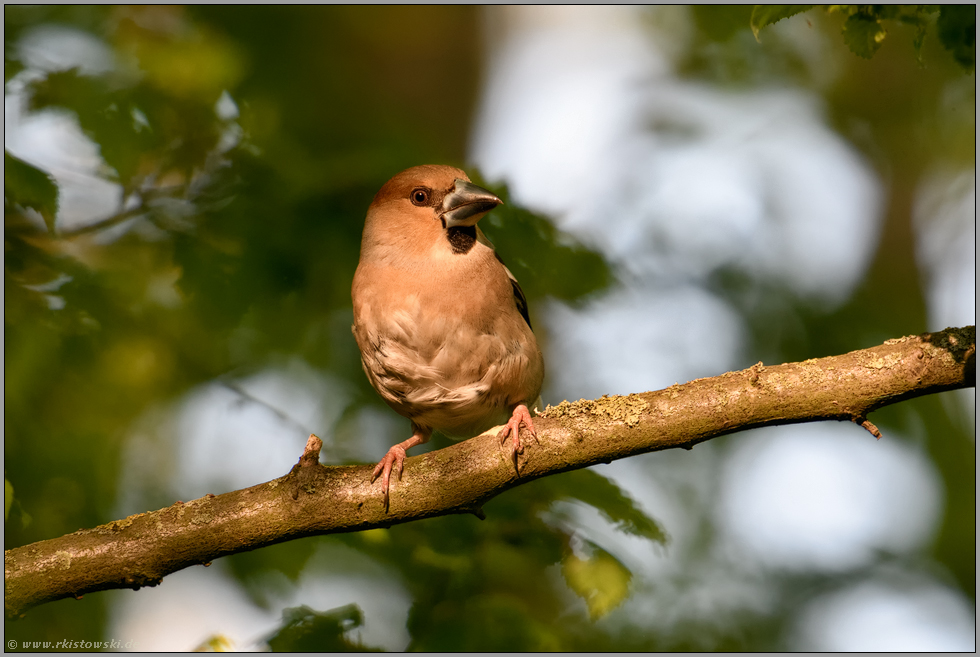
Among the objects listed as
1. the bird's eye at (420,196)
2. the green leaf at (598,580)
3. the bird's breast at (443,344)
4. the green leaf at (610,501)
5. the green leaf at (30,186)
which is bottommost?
the green leaf at (598,580)

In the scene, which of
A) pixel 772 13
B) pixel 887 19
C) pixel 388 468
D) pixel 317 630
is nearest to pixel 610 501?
pixel 388 468

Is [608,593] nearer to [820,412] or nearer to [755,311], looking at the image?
[820,412]

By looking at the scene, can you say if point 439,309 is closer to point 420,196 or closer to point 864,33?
point 420,196

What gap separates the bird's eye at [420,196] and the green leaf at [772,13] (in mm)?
Answer: 2061

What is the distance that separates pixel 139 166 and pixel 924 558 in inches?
334

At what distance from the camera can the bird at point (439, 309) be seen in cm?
411

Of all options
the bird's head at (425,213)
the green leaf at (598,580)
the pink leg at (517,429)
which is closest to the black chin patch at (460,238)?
the bird's head at (425,213)

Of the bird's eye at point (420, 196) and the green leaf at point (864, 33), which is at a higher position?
the bird's eye at point (420, 196)

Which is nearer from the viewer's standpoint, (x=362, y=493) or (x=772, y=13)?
(x=772, y=13)

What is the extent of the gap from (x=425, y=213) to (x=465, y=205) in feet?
0.87

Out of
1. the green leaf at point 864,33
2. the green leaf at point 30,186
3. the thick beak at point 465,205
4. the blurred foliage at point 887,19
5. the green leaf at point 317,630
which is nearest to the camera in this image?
the blurred foliage at point 887,19

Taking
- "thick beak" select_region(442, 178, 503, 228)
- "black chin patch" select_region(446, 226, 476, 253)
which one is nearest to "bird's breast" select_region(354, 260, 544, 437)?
"black chin patch" select_region(446, 226, 476, 253)

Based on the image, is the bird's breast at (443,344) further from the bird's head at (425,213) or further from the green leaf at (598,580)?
the green leaf at (598,580)

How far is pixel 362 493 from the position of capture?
131 inches
